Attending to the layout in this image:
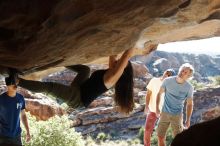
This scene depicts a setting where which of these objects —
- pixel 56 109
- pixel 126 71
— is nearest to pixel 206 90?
pixel 56 109

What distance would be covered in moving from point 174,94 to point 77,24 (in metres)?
3.77

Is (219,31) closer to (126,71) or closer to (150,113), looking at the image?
(150,113)

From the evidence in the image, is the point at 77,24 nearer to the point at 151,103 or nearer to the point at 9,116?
the point at 9,116

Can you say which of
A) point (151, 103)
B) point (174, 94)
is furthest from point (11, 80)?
point (151, 103)

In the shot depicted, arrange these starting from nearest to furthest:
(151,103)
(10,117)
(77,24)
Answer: (77,24) < (10,117) < (151,103)

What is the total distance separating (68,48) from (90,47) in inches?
21.6

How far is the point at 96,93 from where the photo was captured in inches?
248

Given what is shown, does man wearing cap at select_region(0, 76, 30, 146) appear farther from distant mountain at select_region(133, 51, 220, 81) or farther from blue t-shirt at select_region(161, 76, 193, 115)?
distant mountain at select_region(133, 51, 220, 81)

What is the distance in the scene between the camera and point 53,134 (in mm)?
14469

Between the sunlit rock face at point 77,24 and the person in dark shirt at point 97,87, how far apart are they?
0.40m

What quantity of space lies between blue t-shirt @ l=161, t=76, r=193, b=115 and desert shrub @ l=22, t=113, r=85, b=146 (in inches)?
260

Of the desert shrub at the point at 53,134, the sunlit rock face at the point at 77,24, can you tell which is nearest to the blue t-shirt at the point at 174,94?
the sunlit rock face at the point at 77,24

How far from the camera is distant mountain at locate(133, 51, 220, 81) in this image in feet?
182

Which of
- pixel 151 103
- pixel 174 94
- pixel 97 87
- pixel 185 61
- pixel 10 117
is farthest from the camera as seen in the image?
pixel 185 61
